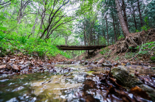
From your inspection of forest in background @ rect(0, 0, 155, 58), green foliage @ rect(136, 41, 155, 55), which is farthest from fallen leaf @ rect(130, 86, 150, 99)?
forest in background @ rect(0, 0, 155, 58)

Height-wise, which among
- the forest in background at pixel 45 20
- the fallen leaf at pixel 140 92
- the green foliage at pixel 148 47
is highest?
the forest in background at pixel 45 20

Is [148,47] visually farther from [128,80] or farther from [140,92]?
[140,92]

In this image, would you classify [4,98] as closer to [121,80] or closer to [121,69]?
[121,80]

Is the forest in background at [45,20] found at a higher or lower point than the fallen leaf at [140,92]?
higher

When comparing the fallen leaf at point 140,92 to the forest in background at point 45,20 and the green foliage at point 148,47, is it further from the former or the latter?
the forest in background at point 45,20

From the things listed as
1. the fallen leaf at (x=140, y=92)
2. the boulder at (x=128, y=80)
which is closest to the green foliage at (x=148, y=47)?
the boulder at (x=128, y=80)

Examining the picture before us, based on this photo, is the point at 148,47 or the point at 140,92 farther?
the point at 148,47

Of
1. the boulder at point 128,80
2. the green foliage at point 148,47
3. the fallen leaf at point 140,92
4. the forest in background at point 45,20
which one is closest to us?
the fallen leaf at point 140,92

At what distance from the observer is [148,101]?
0.77 meters

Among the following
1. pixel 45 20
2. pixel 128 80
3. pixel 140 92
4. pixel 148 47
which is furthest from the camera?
pixel 45 20

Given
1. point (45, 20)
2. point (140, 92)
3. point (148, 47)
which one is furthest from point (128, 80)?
point (45, 20)

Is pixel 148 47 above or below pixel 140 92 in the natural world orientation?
above

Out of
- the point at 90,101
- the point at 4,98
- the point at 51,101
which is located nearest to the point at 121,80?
the point at 90,101

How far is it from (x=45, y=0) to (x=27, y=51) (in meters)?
3.54
